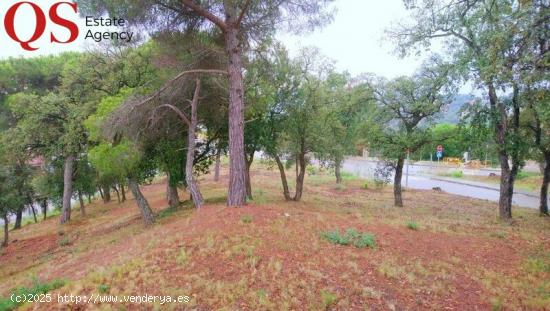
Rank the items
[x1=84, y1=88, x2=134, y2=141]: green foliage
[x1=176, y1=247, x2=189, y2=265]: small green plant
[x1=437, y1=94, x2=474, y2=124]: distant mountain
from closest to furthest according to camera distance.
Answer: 1. [x1=176, y1=247, x2=189, y2=265]: small green plant
2. [x1=84, y1=88, x2=134, y2=141]: green foliage
3. [x1=437, y1=94, x2=474, y2=124]: distant mountain

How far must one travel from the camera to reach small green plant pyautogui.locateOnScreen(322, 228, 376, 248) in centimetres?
652

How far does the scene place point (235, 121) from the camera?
8.20 metres

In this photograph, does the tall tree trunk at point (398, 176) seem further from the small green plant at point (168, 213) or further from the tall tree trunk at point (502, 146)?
the small green plant at point (168, 213)

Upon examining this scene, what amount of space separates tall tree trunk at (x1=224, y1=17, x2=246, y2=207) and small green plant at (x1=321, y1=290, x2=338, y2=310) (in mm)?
3927

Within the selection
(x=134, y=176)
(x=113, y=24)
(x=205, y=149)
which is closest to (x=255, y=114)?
(x=205, y=149)

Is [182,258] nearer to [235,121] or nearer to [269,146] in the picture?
[235,121]

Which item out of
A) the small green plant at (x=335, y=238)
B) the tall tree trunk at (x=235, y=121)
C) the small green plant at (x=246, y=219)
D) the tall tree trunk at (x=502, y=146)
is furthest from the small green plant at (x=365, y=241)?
the tall tree trunk at (x=502, y=146)

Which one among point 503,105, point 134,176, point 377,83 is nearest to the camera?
point 503,105

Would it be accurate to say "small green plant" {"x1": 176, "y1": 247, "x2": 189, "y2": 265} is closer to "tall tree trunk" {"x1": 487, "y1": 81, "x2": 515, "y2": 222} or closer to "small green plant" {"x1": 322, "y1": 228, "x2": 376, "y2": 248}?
"small green plant" {"x1": 322, "y1": 228, "x2": 376, "y2": 248}

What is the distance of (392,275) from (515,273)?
8.04 ft

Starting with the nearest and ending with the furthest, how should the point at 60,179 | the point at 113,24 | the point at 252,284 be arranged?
the point at 252,284 → the point at 113,24 → the point at 60,179

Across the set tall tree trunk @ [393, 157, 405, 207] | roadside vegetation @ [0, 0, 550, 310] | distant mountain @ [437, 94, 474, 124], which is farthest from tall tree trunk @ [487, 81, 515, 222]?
tall tree trunk @ [393, 157, 405, 207]

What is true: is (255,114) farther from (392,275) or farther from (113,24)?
(392,275)

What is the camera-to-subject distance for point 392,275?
17.5ft
